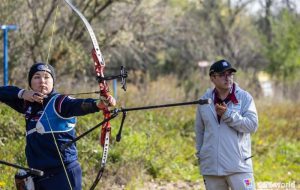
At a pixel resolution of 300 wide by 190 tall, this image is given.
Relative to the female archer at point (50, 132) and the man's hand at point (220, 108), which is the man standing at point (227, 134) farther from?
the female archer at point (50, 132)

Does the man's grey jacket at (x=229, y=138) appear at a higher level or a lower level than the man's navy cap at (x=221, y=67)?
lower

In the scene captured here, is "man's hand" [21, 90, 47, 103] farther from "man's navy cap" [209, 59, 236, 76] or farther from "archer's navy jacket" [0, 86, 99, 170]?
"man's navy cap" [209, 59, 236, 76]

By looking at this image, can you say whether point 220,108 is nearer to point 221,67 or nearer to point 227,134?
point 227,134

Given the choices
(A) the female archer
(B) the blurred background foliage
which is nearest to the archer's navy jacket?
(A) the female archer

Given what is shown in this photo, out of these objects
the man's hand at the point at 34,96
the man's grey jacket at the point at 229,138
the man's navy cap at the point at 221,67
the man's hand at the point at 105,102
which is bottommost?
the man's grey jacket at the point at 229,138

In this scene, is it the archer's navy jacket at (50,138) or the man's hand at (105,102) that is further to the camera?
the archer's navy jacket at (50,138)

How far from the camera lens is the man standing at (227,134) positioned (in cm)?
512

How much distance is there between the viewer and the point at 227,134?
5.19 meters


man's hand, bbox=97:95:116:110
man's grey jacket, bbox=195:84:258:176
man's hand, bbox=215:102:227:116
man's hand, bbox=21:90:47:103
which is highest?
man's hand, bbox=21:90:47:103

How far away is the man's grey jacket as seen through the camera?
5.11 meters

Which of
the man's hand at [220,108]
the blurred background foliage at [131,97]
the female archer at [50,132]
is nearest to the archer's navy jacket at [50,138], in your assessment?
the female archer at [50,132]

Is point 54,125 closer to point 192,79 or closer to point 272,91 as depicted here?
point 192,79

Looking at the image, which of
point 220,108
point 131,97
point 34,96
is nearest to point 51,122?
point 34,96

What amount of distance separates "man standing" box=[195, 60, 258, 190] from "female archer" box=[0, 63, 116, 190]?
120cm
